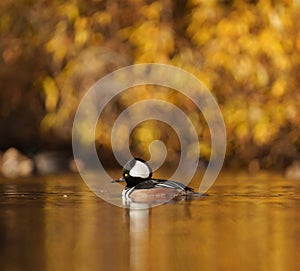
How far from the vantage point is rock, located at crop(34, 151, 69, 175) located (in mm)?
18141

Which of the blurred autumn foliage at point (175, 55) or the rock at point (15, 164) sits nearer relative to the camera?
the blurred autumn foliage at point (175, 55)

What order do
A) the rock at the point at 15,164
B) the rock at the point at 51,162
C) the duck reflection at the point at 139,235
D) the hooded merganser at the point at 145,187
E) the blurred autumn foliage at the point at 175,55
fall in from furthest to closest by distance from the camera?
the rock at the point at 51,162 → the rock at the point at 15,164 → the blurred autumn foliage at the point at 175,55 → the hooded merganser at the point at 145,187 → the duck reflection at the point at 139,235

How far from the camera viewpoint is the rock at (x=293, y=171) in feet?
54.2

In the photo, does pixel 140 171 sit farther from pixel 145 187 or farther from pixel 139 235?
pixel 139 235

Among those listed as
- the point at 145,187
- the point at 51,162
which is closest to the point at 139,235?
the point at 145,187

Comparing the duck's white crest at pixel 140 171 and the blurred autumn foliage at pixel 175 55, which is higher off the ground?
the blurred autumn foliage at pixel 175 55

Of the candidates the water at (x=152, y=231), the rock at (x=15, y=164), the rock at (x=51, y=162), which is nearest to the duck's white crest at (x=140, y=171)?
the water at (x=152, y=231)

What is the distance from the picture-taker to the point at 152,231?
10602mm

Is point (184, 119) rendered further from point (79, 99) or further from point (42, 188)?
point (42, 188)

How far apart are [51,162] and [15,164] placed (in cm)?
76

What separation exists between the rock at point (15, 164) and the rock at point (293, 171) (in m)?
3.61

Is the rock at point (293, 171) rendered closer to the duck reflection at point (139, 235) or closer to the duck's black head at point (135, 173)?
the duck's black head at point (135, 173)

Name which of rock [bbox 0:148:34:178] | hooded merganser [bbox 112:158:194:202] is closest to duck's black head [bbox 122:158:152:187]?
hooded merganser [bbox 112:158:194:202]

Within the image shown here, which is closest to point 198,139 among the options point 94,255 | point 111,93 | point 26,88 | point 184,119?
point 184,119
